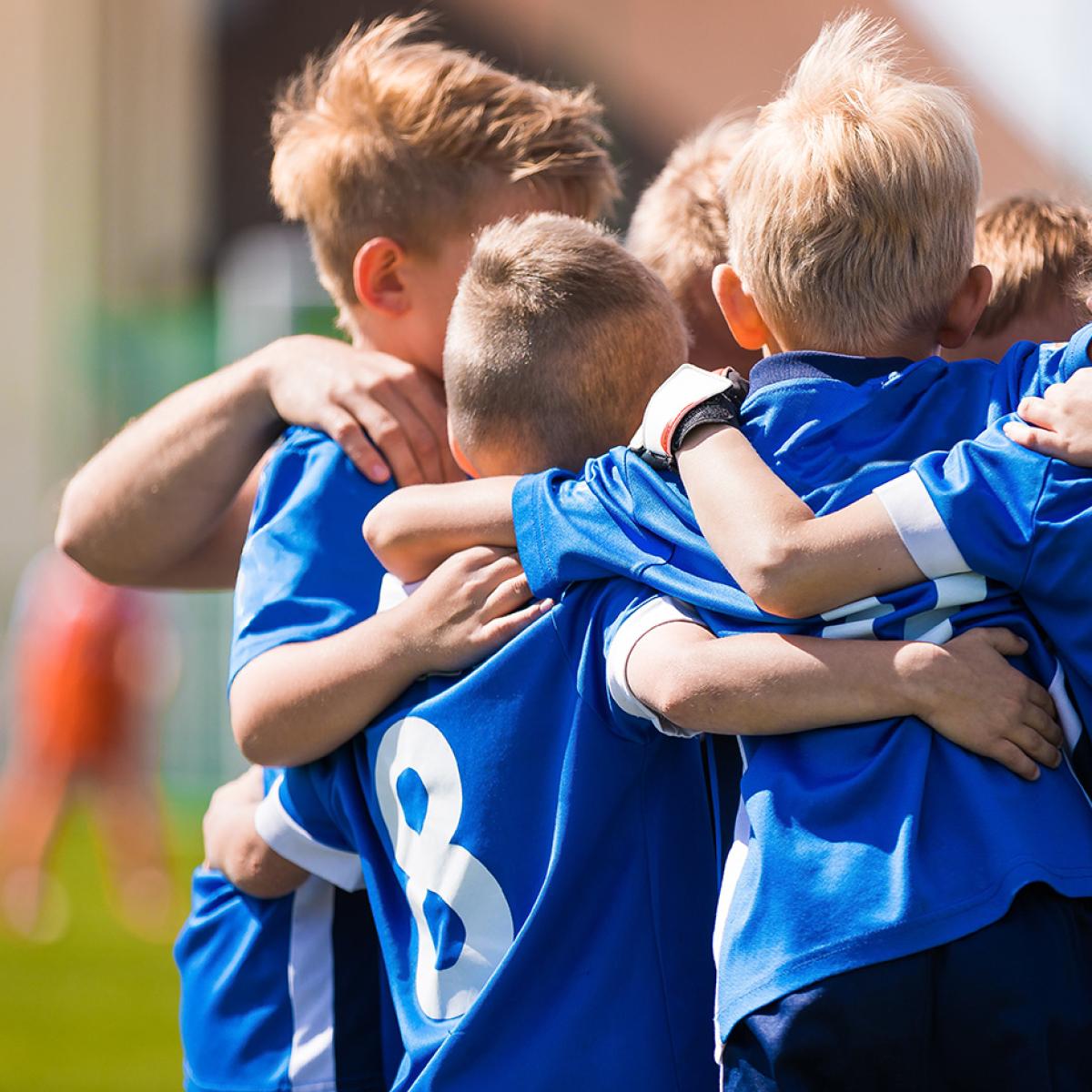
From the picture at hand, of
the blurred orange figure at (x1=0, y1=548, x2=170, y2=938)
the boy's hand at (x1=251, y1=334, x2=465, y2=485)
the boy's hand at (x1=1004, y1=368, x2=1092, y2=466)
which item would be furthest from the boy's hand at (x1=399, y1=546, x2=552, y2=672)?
the blurred orange figure at (x1=0, y1=548, x2=170, y2=938)

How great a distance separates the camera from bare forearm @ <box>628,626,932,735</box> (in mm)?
1483

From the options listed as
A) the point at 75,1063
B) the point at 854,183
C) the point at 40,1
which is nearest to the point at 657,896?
the point at 854,183

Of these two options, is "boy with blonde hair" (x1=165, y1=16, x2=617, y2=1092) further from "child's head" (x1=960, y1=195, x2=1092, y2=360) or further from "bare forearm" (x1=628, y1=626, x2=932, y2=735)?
"child's head" (x1=960, y1=195, x2=1092, y2=360)

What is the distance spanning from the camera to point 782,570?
1473mm

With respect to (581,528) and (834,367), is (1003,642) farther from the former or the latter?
(581,528)

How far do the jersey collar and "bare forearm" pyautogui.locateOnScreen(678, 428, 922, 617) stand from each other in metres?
0.14

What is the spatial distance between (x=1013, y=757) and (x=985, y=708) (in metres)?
0.05

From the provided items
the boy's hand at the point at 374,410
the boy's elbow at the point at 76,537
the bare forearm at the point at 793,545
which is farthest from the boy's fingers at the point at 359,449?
the bare forearm at the point at 793,545

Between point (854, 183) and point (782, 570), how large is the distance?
423 millimetres

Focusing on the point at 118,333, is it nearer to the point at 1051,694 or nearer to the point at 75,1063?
the point at 75,1063

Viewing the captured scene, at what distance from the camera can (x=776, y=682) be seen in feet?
4.91

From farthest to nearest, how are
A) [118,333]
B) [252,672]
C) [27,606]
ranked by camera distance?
[118,333] < [27,606] < [252,672]

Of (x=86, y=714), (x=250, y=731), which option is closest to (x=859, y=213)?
(x=250, y=731)

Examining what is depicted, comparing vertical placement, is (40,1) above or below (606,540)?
below
